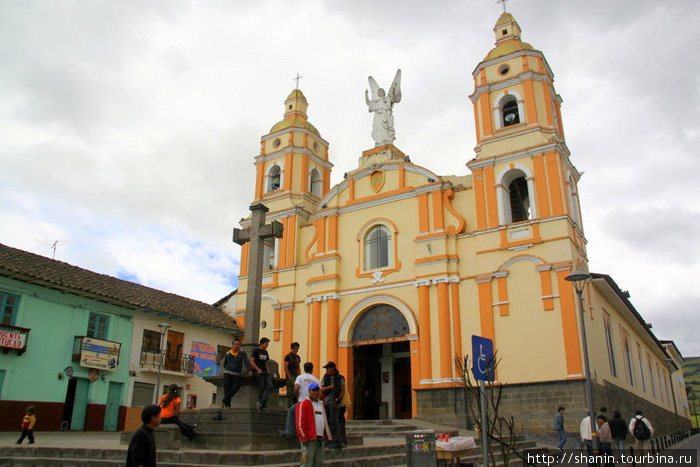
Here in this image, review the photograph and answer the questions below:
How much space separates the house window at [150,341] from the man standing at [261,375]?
518 inches

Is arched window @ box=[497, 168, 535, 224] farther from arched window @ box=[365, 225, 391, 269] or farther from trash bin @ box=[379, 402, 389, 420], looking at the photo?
trash bin @ box=[379, 402, 389, 420]

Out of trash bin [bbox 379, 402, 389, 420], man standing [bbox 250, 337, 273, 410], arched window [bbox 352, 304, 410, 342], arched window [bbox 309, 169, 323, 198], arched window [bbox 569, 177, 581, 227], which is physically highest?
arched window [bbox 309, 169, 323, 198]

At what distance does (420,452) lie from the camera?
317 inches

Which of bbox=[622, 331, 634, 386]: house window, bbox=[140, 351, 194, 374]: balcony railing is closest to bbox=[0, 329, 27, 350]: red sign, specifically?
bbox=[140, 351, 194, 374]: balcony railing

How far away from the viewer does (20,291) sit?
18062 mm

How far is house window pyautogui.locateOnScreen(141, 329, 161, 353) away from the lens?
73.0ft

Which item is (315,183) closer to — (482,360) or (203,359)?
(203,359)

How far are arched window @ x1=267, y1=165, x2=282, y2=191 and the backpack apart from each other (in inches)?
765

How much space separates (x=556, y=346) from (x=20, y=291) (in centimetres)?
1743

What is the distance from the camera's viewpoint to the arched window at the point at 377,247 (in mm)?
23266

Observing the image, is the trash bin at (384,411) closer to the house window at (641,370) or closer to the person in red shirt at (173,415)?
the person in red shirt at (173,415)

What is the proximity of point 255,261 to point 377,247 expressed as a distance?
38.0 ft

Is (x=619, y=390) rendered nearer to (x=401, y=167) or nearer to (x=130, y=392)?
(x=401, y=167)

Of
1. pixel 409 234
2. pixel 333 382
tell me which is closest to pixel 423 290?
pixel 409 234
